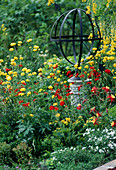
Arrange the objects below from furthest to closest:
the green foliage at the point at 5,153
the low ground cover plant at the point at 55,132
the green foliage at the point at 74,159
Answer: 1. the green foliage at the point at 5,153
2. the low ground cover plant at the point at 55,132
3. the green foliage at the point at 74,159

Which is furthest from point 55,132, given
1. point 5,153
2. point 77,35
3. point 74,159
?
point 77,35

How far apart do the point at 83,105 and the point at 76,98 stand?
218 millimetres

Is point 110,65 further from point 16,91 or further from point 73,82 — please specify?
point 16,91

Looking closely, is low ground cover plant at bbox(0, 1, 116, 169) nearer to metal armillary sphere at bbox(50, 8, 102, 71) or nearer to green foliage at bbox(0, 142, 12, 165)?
green foliage at bbox(0, 142, 12, 165)

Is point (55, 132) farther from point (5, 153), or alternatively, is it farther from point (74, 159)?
point (5, 153)

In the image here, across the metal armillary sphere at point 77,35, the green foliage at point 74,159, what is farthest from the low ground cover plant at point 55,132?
the metal armillary sphere at point 77,35

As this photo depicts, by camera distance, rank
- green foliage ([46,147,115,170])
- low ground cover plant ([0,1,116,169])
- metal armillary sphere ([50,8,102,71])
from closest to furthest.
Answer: green foliage ([46,147,115,170]) → low ground cover plant ([0,1,116,169]) → metal armillary sphere ([50,8,102,71])

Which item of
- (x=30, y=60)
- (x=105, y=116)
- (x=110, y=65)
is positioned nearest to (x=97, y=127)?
(x=105, y=116)

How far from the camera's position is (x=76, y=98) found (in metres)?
3.91

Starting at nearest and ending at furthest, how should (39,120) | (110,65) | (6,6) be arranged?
(39,120)
(110,65)
(6,6)

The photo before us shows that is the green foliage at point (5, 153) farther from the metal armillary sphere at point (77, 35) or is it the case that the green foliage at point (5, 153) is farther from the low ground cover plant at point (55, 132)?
the metal armillary sphere at point (77, 35)

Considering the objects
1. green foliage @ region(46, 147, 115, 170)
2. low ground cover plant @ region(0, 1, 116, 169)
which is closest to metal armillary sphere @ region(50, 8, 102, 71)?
low ground cover plant @ region(0, 1, 116, 169)

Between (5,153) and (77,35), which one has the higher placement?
(77,35)

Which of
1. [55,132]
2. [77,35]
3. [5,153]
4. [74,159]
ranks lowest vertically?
[5,153]
